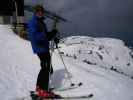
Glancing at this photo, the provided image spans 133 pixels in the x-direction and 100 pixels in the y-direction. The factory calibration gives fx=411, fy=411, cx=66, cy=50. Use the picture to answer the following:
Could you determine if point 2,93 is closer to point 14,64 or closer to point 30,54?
point 14,64

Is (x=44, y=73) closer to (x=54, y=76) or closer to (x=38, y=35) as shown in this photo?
(x=38, y=35)

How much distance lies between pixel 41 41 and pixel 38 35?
0.21 m

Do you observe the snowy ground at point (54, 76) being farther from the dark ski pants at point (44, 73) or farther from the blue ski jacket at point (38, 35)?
the blue ski jacket at point (38, 35)

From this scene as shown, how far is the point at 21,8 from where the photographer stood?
3269cm

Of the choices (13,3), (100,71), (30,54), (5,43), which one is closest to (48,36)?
(100,71)

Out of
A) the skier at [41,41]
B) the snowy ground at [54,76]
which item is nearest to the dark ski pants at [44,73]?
the skier at [41,41]

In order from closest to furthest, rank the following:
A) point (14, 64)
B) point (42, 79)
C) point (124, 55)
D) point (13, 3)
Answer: point (42, 79) < point (14, 64) < point (13, 3) < point (124, 55)

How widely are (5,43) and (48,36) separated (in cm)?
818

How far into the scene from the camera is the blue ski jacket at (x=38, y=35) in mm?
11859

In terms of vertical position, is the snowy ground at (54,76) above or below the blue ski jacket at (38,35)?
below

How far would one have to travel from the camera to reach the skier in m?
11.9

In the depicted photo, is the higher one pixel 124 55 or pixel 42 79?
pixel 42 79

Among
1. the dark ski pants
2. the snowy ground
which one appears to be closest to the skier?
the dark ski pants

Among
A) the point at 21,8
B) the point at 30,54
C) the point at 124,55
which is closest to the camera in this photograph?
the point at 30,54
